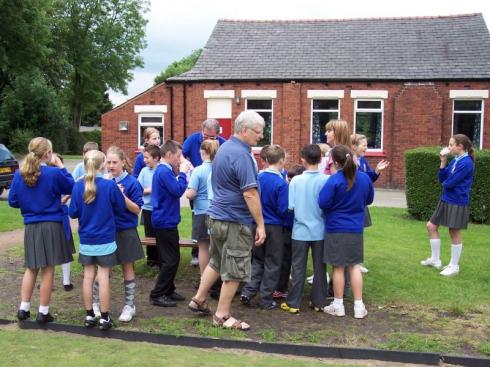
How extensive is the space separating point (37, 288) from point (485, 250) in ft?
23.0

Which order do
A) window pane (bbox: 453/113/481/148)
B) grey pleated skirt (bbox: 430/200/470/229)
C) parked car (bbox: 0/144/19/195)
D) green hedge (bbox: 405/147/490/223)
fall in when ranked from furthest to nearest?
1. window pane (bbox: 453/113/481/148)
2. parked car (bbox: 0/144/19/195)
3. green hedge (bbox: 405/147/490/223)
4. grey pleated skirt (bbox: 430/200/470/229)

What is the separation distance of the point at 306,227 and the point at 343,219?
16.3 inches

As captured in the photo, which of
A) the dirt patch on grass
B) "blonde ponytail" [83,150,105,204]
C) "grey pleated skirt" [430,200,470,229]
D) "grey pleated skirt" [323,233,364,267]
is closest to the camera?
the dirt patch on grass

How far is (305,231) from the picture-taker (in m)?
5.91

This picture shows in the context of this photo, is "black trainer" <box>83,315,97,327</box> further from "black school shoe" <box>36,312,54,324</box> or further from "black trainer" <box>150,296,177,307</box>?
"black trainer" <box>150,296,177,307</box>

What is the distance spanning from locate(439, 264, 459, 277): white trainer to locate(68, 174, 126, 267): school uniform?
14.5 ft

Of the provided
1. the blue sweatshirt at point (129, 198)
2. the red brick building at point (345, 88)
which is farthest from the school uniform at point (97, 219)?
the red brick building at point (345, 88)

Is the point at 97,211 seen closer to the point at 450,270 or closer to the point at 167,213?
the point at 167,213

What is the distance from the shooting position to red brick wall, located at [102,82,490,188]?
779 inches

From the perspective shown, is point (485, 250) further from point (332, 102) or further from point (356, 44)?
point (356, 44)

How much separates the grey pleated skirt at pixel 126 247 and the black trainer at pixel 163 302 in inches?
25.9

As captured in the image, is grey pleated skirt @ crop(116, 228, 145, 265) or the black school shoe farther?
grey pleated skirt @ crop(116, 228, 145, 265)

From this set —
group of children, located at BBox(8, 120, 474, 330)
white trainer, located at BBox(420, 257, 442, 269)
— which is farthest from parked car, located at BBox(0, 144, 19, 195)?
white trainer, located at BBox(420, 257, 442, 269)

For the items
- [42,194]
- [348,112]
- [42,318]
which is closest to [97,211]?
[42,194]
